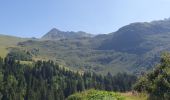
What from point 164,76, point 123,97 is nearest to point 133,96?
point 123,97

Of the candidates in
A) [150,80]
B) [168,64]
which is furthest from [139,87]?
[168,64]

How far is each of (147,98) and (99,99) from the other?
14.1 ft

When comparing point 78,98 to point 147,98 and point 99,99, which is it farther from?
point 147,98

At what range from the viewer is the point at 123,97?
32094mm

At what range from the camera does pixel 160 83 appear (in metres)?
30.8

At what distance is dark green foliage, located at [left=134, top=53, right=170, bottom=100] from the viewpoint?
98.7 ft

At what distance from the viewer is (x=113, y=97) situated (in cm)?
3167

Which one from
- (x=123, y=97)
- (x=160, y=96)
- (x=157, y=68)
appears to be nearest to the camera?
(x=160, y=96)

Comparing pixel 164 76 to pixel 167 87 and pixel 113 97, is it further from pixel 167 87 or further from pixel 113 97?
pixel 113 97

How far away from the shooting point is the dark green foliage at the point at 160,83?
30.1 m

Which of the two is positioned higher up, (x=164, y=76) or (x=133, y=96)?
(x=164, y=76)

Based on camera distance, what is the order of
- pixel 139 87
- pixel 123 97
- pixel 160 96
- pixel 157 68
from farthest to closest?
pixel 139 87 < pixel 157 68 < pixel 123 97 < pixel 160 96

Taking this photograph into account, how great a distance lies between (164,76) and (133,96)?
3.86 meters

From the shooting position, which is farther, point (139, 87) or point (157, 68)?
point (139, 87)
